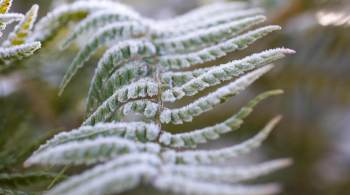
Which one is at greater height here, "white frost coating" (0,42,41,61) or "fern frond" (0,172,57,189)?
"white frost coating" (0,42,41,61)

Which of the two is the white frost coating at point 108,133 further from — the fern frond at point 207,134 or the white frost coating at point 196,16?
the white frost coating at point 196,16

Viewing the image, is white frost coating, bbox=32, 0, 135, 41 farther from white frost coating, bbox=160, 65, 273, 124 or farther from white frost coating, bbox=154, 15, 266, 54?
white frost coating, bbox=160, 65, 273, 124

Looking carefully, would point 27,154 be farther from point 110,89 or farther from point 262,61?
point 262,61

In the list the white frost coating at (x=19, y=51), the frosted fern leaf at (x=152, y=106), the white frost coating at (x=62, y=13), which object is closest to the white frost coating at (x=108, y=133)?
the frosted fern leaf at (x=152, y=106)

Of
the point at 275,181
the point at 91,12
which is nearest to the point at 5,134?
the point at 91,12

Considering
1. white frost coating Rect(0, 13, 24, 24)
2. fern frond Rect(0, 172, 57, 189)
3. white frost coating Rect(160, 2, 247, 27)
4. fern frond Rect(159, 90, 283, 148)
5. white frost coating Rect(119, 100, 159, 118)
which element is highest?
white frost coating Rect(160, 2, 247, 27)

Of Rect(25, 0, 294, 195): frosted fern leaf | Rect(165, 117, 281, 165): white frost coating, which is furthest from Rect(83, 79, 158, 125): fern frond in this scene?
Rect(165, 117, 281, 165): white frost coating

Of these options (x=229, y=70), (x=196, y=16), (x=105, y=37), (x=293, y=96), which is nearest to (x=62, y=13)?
(x=105, y=37)

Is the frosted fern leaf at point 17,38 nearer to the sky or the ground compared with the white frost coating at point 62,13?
nearer to the ground

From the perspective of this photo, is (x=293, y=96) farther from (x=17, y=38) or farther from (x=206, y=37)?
(x=17, y=38)
